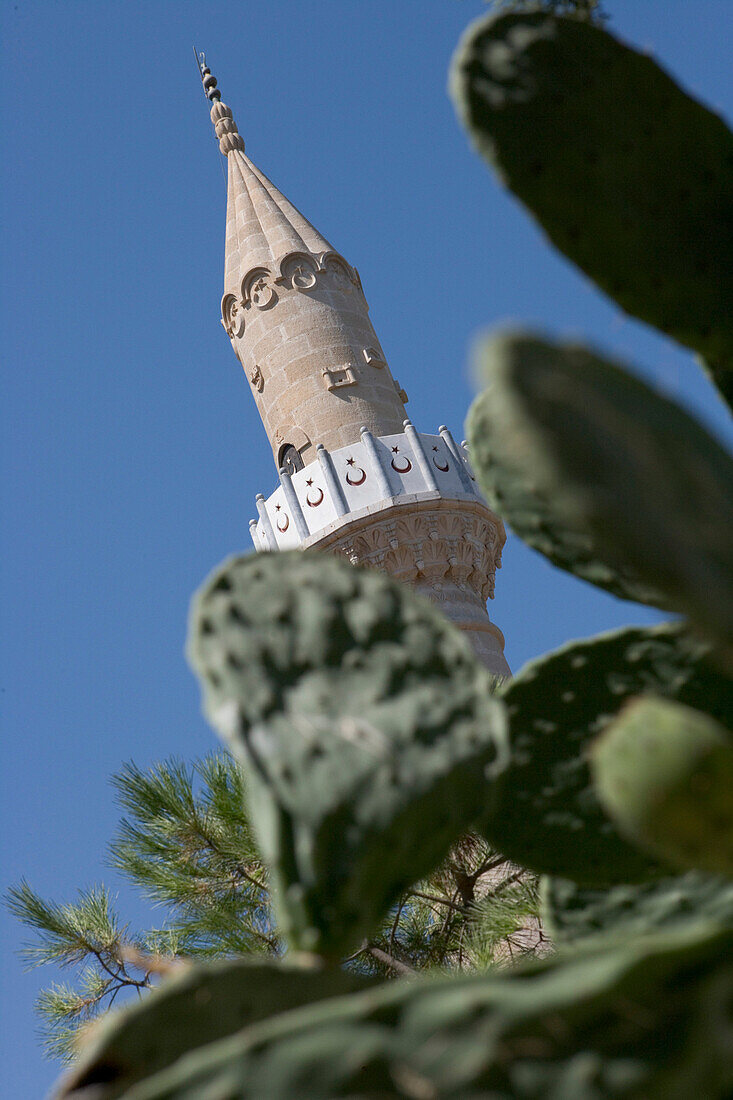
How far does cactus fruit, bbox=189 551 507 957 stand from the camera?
99cm

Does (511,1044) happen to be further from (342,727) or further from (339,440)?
(339,440)

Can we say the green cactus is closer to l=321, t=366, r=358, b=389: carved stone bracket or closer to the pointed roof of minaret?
l=321, t=366, r=358, b=389: carved stone bracket

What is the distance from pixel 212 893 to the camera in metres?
4.79

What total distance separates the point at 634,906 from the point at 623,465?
0.78m

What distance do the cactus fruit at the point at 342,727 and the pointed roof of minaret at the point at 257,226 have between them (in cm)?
1026

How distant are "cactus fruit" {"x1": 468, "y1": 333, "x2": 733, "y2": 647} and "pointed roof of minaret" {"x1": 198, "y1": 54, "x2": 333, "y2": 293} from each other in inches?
421

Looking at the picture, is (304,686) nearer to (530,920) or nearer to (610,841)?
(610,841)

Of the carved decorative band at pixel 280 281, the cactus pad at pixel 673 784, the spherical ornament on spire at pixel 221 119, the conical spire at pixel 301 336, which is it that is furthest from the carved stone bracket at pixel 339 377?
the cactus pad at pixel 673 784

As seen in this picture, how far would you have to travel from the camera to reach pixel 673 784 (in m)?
0.75

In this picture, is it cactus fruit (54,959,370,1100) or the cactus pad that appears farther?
cactus fruit (54,959,370,1100)

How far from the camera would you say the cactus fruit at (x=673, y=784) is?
0.76 m

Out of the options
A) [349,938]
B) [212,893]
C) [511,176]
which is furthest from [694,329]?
[212,893]

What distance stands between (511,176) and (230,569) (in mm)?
452

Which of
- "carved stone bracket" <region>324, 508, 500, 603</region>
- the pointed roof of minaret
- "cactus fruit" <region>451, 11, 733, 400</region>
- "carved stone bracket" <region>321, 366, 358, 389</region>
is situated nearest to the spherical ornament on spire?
the pointed roof of minaret
